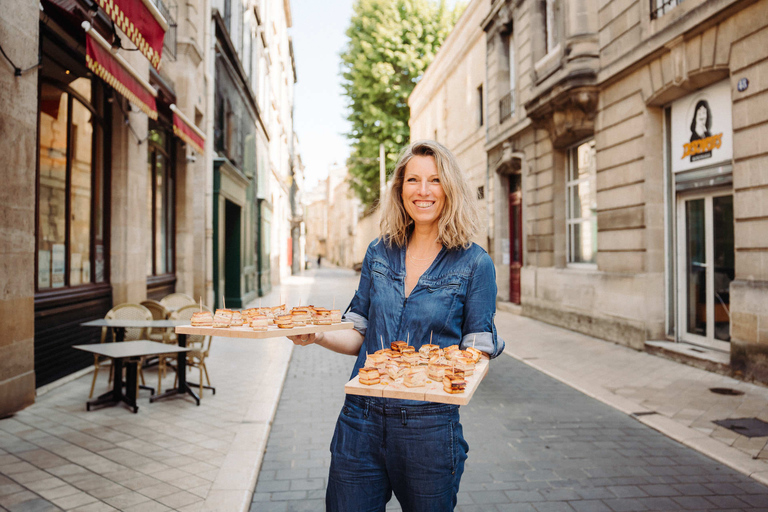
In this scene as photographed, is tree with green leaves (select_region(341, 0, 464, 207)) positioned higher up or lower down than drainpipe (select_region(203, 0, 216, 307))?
higher up

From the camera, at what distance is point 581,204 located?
476 inches

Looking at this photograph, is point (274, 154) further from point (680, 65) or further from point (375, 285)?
point (375, 285)

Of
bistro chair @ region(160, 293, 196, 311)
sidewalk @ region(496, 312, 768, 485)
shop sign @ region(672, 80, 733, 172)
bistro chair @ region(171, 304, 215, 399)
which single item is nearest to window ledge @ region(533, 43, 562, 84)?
shop sign @ region(672, 80, 733, 172)

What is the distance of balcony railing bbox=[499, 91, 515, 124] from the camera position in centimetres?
1576

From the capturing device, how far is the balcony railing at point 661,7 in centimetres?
845

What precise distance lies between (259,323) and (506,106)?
15.5m

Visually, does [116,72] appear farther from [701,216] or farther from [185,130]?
[701,216]

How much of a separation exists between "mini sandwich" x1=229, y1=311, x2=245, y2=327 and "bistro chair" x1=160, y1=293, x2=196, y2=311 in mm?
5302

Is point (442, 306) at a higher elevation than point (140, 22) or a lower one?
lower

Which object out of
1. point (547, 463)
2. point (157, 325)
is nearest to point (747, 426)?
point (547, 463)

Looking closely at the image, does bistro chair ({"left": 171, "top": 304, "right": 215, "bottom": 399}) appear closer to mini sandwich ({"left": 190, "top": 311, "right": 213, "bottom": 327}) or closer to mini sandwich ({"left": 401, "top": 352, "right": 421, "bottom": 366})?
mini sandwich ({"left": 190, "top": 311, "right": 213, "bottom": 327})

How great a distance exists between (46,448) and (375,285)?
12.4ft

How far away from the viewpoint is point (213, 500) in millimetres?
3396

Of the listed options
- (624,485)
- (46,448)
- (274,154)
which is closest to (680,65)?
(624,485)
